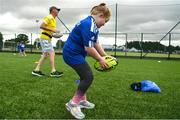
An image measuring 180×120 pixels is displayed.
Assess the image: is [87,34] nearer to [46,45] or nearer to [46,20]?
[46,20]

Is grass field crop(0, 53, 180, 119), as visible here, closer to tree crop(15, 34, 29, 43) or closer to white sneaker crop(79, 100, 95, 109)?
white sneaker crop(79, 100, 95, 109)

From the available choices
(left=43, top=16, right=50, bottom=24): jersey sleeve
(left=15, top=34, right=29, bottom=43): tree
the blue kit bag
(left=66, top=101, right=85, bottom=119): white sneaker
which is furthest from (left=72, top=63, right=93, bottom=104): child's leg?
(left=15, top=34, right=29, bottom=43): tree

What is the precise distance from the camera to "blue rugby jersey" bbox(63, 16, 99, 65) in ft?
14.8

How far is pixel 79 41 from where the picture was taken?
4.76 metres

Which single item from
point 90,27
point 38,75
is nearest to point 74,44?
point 90,27

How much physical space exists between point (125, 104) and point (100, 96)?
32.0 inches

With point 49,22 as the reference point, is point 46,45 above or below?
below

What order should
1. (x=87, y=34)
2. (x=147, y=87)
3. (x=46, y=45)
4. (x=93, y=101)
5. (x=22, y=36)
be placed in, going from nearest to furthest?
(x=87, y=34)
(x=93, y=101)
(x=147, y=87)
(x=46, y=45)
(x=22, y=36)

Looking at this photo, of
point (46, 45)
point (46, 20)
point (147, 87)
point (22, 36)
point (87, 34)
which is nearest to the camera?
point (87, 34)

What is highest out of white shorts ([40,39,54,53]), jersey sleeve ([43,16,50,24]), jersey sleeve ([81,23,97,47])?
jersey sleeve ([43,16,50,24])

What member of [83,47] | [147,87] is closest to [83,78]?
[83,47]

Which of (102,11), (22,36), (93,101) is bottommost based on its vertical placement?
(93,101)

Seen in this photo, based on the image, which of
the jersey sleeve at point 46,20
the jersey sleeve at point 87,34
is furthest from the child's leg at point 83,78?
the jersey sleeve at point 46,20

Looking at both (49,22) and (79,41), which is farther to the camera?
(49,22)
